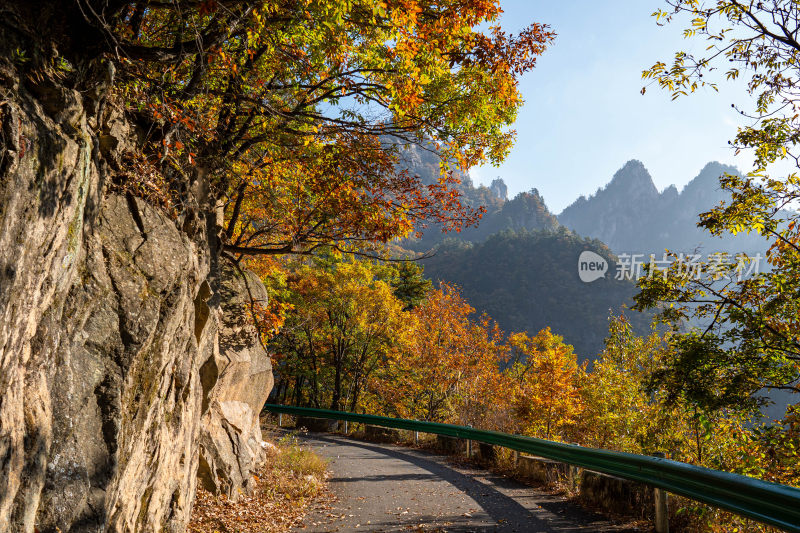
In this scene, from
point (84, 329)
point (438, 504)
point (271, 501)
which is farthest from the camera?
point (271, 501)

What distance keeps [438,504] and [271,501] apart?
292 centimetres

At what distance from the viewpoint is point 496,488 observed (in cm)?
849

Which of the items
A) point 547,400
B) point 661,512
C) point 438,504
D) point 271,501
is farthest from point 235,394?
point 547,400

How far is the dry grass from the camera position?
6316 millimetres

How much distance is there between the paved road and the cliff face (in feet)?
8.82

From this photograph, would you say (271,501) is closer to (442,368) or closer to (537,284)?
(442,368)

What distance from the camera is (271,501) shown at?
7883 mm

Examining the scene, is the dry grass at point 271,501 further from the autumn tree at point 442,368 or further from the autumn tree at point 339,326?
the autumn tree at point 442,368

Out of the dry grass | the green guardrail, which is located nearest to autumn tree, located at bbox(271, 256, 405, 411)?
the dry grass

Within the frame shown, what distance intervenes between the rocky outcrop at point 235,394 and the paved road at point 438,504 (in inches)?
67.4

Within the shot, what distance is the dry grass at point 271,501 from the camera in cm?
632

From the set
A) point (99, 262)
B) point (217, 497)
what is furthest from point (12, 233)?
point (217, 497)

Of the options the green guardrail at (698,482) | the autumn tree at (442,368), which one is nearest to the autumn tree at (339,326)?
the autumn tree at (442,368)

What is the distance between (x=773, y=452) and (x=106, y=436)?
342 inches
